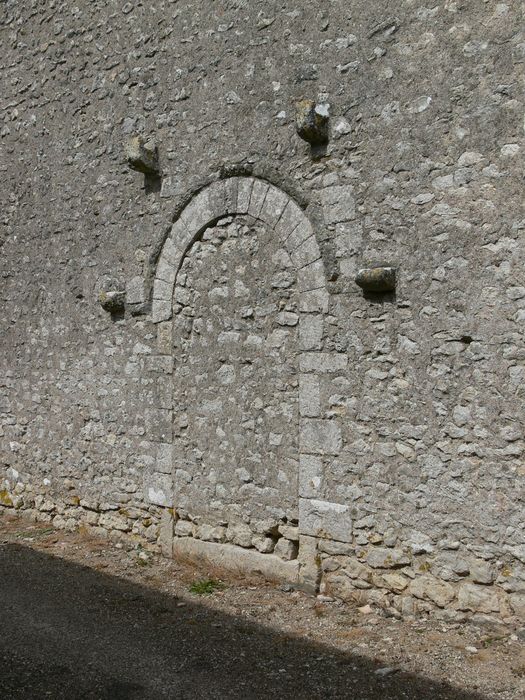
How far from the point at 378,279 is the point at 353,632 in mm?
2288

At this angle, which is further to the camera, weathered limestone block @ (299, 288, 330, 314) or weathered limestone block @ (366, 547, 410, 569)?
weathered limestone block @ (299, 288, 330, 314)

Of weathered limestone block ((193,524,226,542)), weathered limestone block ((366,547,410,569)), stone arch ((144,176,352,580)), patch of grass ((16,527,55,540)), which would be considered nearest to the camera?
weathered limestone block ((366,547,410,569))

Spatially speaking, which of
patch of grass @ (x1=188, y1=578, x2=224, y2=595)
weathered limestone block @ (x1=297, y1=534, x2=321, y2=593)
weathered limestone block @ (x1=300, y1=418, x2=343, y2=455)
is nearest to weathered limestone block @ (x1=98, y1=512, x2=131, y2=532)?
patch of grass @ (x1=188, y1=578, x2=224, y2=595)

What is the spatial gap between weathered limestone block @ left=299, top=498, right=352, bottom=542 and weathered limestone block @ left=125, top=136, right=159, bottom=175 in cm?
319

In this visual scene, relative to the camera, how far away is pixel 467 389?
4.39 metres

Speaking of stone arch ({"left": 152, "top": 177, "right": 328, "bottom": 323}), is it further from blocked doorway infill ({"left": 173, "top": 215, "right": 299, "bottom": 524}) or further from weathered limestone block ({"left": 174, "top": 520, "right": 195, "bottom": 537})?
weathered limestone block ({"left": 174, "top": 520, "right": 195, "bottom": 537})

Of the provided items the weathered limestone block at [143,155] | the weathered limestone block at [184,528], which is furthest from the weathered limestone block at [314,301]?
the weathered limestone block at [184,528]

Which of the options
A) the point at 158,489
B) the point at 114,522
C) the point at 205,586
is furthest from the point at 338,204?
the point at 114,522

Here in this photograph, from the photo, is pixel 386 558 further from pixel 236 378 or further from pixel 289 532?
pixel 236 378

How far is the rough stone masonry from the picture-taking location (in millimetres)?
4375

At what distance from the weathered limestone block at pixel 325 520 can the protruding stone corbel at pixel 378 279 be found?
153 cm

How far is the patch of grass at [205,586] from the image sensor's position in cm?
533

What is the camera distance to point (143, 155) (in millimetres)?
6141

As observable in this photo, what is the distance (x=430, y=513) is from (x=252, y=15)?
404 centimetres
